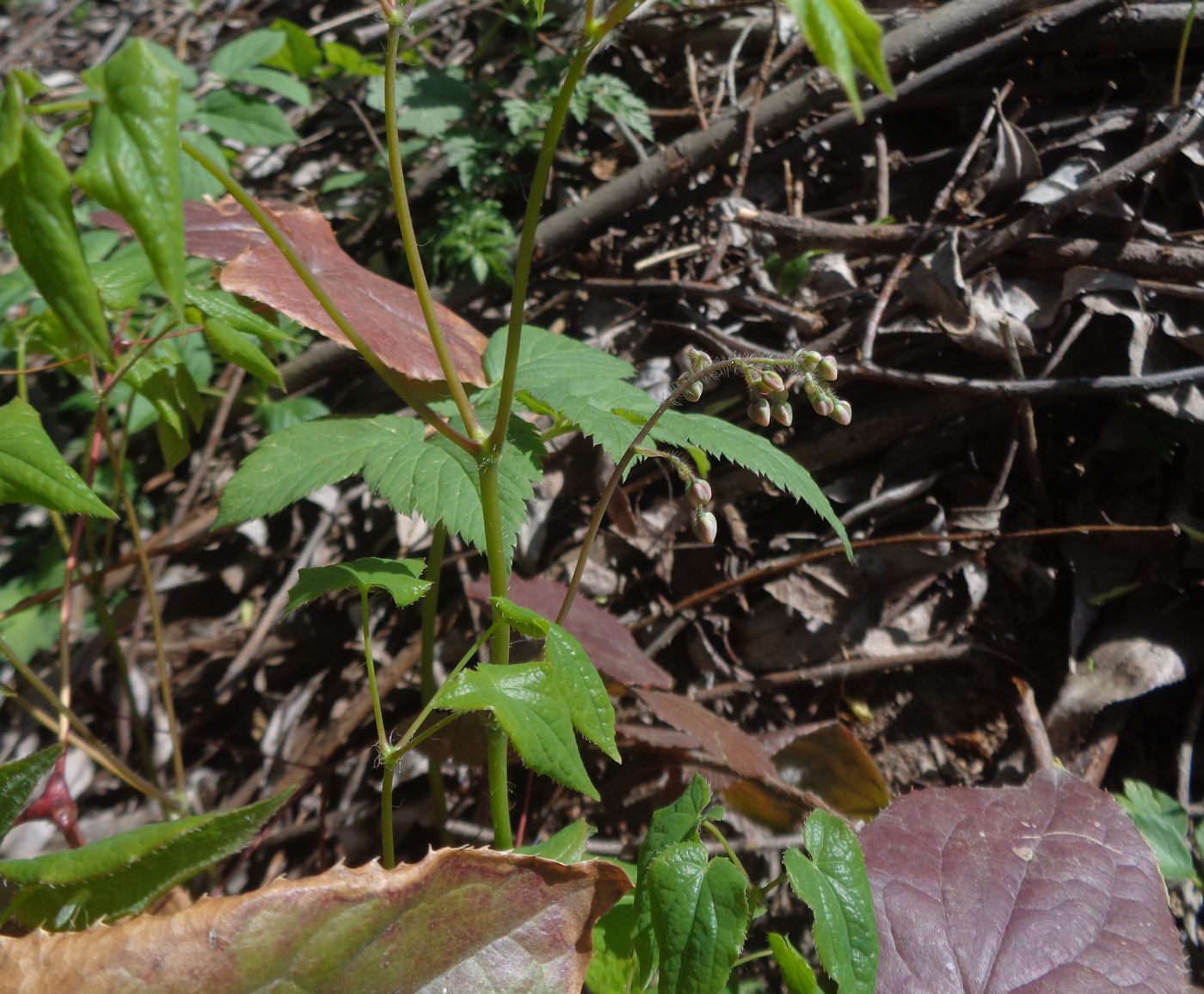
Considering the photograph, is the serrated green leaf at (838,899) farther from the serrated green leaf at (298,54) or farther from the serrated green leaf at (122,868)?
the serrated green leaf at (298,54)

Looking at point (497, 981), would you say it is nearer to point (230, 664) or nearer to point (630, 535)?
point (630, 535)

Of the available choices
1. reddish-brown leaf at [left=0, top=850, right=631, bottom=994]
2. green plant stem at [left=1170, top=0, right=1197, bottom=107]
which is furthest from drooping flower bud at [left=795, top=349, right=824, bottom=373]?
green plant stem at [left=1170, top=0, right=1197, bottom=107]

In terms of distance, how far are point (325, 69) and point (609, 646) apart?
315cm

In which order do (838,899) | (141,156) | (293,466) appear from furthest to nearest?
(293,466) < (838,899) < (141,156)

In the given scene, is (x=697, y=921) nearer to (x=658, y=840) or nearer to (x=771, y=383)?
(x=658, y=840)

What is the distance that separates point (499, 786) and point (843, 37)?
3.50ft

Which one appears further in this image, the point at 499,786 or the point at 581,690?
the point at 499,786

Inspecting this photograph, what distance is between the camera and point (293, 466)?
1.45 meters

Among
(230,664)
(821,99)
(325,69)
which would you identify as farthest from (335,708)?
(325,69)

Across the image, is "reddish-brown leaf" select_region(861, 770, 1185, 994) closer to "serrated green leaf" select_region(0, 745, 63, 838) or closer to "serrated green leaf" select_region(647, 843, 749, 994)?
"serrated green leaf" select_region(647, 843, 749, 994)

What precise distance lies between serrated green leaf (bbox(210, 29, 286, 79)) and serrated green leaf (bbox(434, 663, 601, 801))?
10.5 ft

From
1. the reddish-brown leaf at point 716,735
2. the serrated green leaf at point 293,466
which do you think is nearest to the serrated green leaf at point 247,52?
the serrated green leaf at point 293,466

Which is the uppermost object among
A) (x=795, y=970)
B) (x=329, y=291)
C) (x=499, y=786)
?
(x=329, y=291)

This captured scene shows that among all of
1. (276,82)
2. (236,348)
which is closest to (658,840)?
(236,348)
